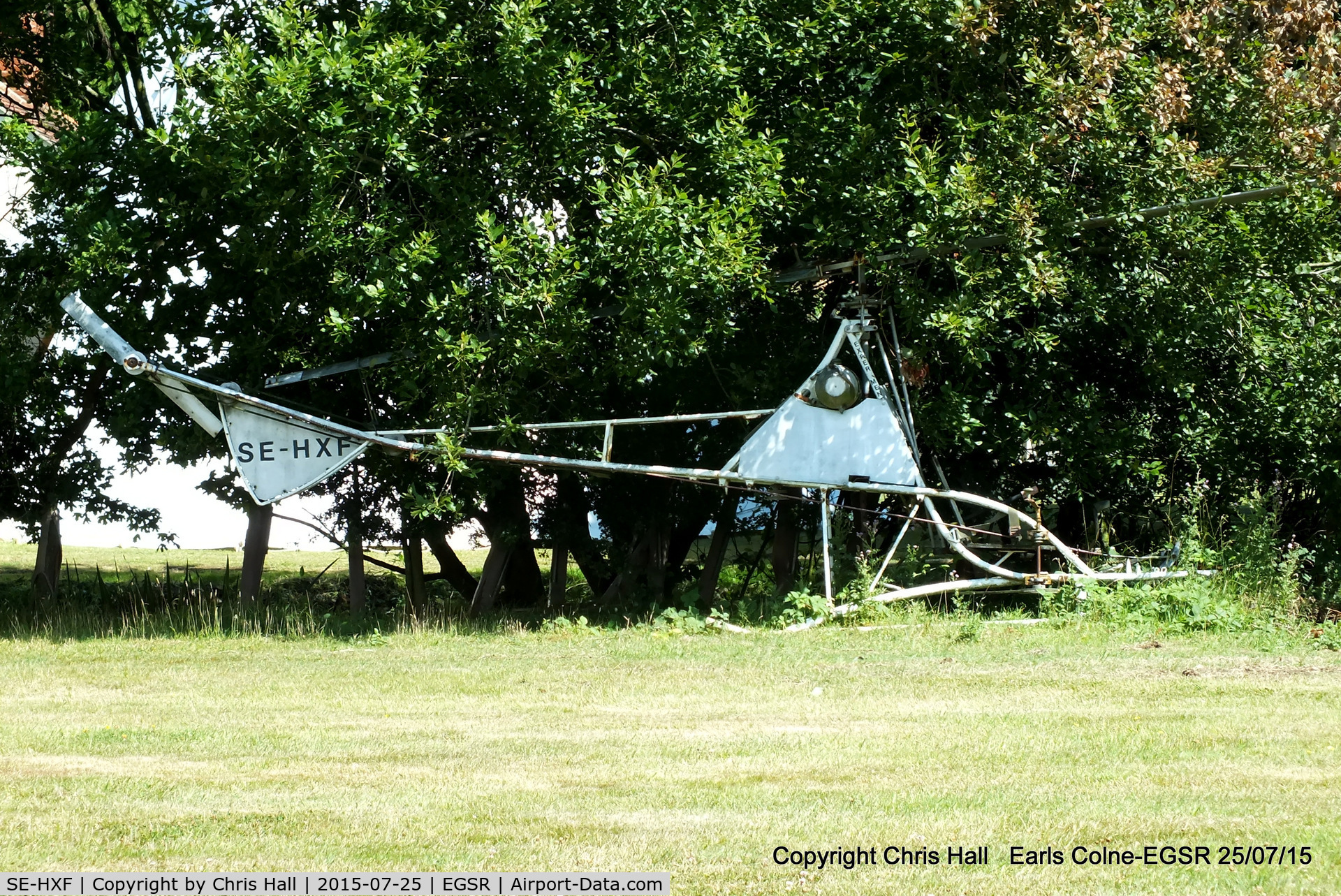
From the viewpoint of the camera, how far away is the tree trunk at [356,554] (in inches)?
648

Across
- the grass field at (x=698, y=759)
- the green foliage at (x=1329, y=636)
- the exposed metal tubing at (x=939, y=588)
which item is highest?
the exposed metal tubing at (x=939, y=588)

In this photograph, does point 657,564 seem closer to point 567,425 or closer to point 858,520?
point 858,520

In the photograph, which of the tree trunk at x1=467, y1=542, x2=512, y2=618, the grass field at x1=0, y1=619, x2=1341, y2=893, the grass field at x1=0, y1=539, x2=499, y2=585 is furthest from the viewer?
the grass field at x1=0, y1=539, x2=499, y2=585

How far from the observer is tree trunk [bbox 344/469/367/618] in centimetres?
1647

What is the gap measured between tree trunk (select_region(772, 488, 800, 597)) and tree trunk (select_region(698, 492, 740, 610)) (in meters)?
0.54

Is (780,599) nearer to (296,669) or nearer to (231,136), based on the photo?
(296,669)

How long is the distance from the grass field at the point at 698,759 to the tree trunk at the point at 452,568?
6.06 m

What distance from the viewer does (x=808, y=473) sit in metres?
13.7

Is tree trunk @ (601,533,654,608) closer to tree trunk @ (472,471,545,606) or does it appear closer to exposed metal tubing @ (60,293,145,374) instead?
tree trunk @ (472,471,545,606)

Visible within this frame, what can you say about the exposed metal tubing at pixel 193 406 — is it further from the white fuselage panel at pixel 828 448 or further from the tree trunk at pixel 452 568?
the white fuselage panel at pixel 828 448

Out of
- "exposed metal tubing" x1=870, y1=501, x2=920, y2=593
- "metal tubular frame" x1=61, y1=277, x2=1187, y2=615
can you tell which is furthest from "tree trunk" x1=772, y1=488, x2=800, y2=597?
"exposed metal tubing" x1=870, y1=501, x2=920, y2=593

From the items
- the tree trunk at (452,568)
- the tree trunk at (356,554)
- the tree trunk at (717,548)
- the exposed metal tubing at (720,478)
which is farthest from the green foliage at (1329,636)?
the tree trunk at (452,568)
